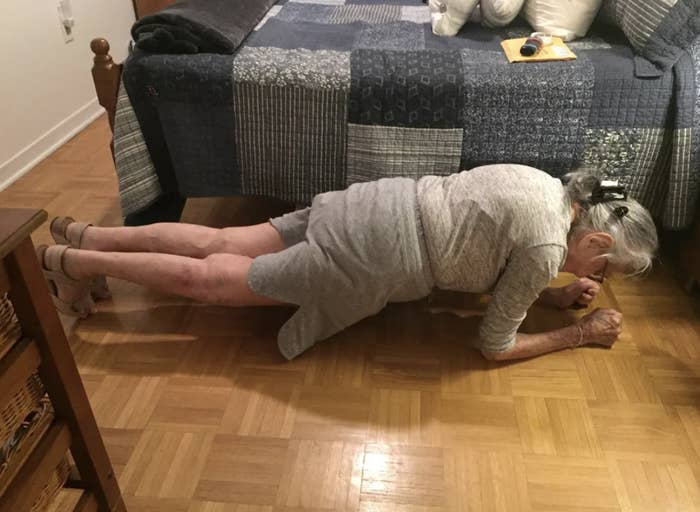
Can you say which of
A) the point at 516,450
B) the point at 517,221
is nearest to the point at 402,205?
the point at 517,221

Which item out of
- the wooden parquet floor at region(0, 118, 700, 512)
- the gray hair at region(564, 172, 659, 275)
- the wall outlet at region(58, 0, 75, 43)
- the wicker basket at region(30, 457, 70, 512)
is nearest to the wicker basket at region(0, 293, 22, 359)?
the wicker basket at region(30, 457, 70, 512)

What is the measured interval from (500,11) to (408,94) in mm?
503

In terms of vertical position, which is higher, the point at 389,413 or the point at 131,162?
the point at 131,162

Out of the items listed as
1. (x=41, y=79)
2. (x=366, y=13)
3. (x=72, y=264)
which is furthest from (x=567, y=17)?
(x=41, y=79)

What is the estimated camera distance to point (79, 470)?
95 centimetres

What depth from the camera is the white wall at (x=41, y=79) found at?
7.37ft

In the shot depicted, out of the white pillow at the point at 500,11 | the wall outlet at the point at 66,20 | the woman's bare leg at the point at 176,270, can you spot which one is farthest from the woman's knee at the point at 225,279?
the wall outlet at the point at 66,20

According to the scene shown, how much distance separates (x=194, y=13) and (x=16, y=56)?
3.55ft

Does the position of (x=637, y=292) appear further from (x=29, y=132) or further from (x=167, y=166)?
(x=29, y=132)

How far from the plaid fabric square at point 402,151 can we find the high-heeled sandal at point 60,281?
76 centimetres

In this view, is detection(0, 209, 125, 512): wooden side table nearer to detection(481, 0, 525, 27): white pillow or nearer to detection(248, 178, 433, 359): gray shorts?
detection(248, 178, 433, 359): gray shorts

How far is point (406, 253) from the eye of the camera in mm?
1295

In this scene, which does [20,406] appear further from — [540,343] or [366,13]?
[366,13]

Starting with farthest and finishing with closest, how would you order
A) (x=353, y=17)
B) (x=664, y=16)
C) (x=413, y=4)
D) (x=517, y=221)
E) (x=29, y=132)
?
(x=29, y=132), (x=413, y=4), (x=353, y=17), (x=664, y=16), (x=517, y=221)
